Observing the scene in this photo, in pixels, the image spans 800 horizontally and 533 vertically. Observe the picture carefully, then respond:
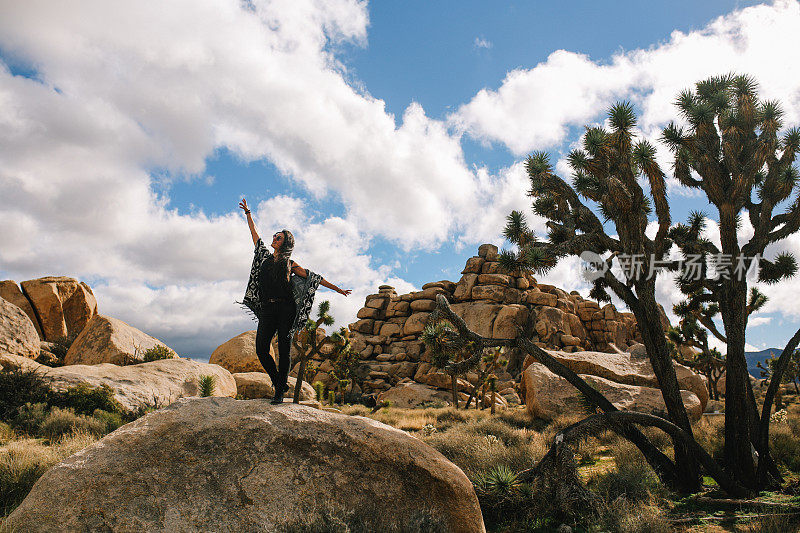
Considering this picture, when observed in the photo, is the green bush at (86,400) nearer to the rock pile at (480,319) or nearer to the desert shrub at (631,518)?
the desert shrub at (631,518)

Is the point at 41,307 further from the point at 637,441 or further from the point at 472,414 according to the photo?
the point at 637,441

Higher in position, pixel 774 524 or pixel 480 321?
pixel 480 321

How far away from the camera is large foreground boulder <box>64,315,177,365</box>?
17047 millimetres

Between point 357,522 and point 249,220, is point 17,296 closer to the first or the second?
point 249,220

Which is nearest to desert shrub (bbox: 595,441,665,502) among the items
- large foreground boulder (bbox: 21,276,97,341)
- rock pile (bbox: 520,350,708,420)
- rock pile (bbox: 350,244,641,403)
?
rock pile (bbox: 520,350,708,420)

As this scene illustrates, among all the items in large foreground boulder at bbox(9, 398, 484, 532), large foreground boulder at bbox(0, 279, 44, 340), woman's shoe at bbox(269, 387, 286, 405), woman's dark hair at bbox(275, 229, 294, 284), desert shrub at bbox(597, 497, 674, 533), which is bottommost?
desert shrub at bbox(597, 497, 674, 533)

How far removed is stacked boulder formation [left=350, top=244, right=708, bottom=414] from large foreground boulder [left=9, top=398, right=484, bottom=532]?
31.3 metres

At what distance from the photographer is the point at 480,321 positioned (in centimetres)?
4412

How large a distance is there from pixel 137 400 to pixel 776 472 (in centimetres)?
1633

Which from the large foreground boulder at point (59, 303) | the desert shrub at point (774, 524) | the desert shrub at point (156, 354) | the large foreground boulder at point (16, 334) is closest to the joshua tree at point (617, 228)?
the desert shrub at point (774, 524)

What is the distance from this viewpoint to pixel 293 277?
20.6 feet

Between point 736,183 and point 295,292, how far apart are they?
11.5m

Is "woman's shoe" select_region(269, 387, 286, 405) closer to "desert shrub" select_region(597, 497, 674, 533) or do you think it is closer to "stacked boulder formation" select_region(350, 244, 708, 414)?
"desert shrub" select_region(597, 497, 674, 533)

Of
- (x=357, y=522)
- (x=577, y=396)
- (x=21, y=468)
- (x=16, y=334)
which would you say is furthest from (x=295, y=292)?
(x=16, y=334)
